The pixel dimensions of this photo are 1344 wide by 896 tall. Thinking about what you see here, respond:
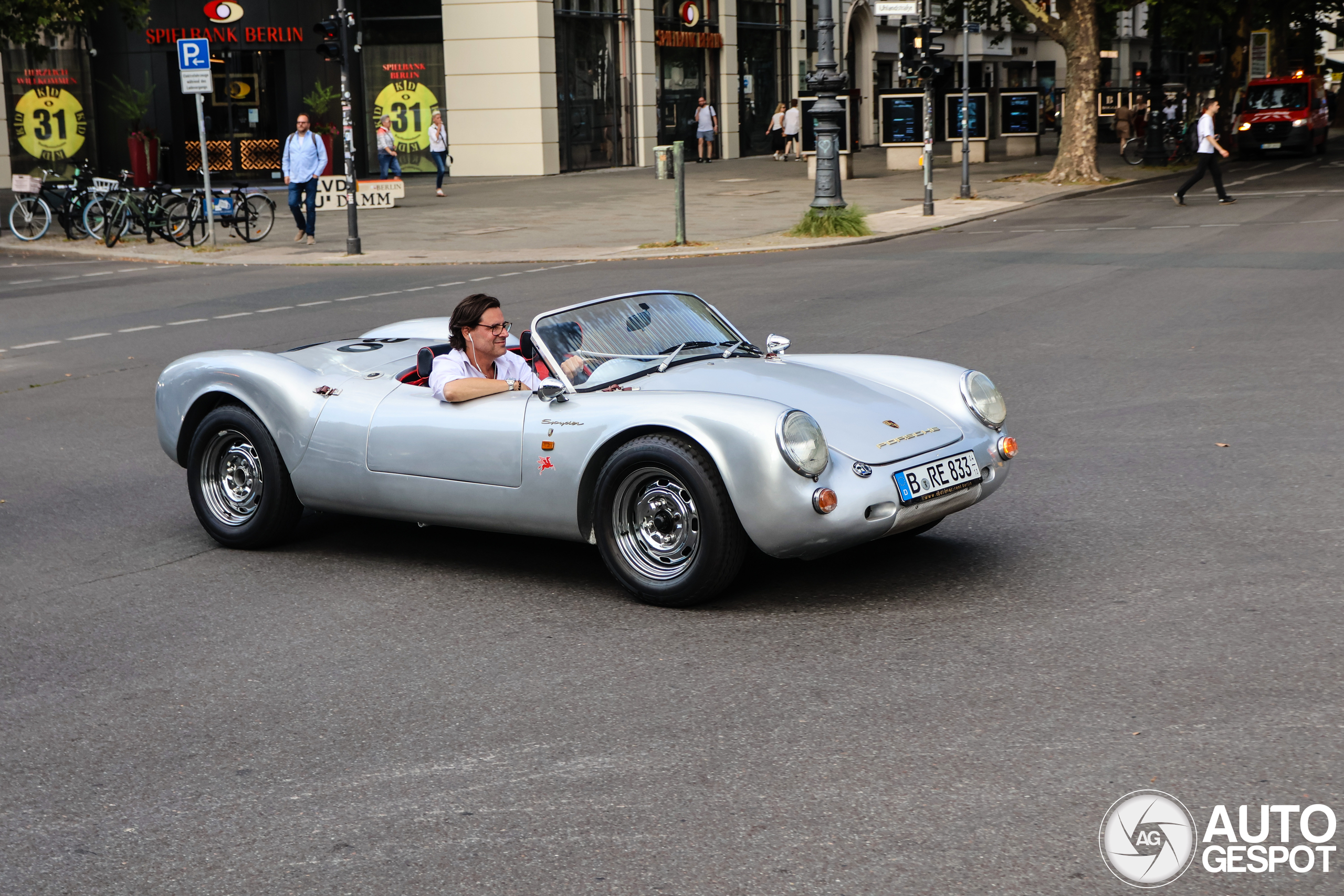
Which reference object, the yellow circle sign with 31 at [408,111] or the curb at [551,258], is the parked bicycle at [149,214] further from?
the yellow circle sign with 31 at [408,111]

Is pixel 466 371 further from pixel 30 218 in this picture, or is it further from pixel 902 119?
pixel 902 119

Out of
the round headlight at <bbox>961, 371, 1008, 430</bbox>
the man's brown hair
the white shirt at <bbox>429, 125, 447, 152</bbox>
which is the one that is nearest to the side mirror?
the man's brown hair

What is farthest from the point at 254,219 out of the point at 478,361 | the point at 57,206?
the point at 478,361

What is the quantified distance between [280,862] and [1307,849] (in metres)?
2.39

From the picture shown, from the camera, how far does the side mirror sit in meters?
5.79

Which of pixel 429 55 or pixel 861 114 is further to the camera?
pixel 861 114

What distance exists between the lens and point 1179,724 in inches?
164

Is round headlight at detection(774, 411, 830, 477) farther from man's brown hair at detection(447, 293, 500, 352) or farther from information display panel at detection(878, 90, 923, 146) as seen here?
information display panel at detection(878, 90, 923, 146)

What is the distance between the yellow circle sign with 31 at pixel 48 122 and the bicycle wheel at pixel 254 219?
14.2 m

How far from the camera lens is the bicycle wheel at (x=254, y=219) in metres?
25.2

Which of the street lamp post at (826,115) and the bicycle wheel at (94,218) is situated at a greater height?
the street lamp post at (826,115)

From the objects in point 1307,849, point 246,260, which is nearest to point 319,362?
point 1307,849

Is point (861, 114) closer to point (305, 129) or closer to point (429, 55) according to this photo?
point (429, 55)

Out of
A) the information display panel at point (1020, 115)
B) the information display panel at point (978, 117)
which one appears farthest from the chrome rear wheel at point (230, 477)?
the information display panel at point (1020, 115)
